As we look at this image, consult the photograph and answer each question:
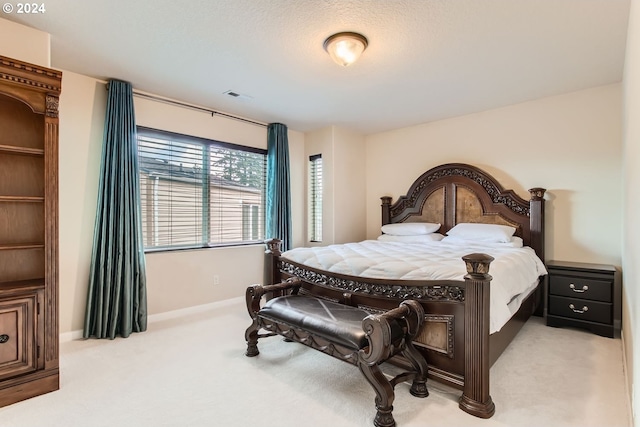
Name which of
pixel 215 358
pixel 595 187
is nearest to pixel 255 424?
pixel 215 358

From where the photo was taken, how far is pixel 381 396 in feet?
5.87

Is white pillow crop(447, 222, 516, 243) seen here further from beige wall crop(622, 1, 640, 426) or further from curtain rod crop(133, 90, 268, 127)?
curtain rod crop(133, 90, 268, 127)

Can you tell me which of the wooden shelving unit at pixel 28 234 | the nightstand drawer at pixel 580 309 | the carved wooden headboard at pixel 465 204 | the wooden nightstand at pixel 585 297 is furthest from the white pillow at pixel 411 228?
the wooden shelving unit at pixel 28 234

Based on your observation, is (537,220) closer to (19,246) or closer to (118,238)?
(118,238)

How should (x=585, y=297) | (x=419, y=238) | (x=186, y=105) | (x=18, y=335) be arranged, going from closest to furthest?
(x=18, y=335) < (x=585, y=297) < (x=186, y=105) < (x=419, y=238)

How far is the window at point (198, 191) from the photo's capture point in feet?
11.8

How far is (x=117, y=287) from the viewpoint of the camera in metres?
3.10

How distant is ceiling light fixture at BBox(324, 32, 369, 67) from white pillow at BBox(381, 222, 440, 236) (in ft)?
8.18

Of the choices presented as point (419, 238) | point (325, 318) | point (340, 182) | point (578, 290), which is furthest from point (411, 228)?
point (325, 318)

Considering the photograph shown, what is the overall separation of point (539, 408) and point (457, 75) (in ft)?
9.04

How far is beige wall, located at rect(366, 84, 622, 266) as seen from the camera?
331cm

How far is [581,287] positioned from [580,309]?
0.71ft

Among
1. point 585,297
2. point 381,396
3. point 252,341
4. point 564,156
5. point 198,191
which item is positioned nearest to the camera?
point 381,396

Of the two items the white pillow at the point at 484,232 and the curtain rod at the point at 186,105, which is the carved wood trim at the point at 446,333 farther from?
the curtain rod at the point at 186,105
